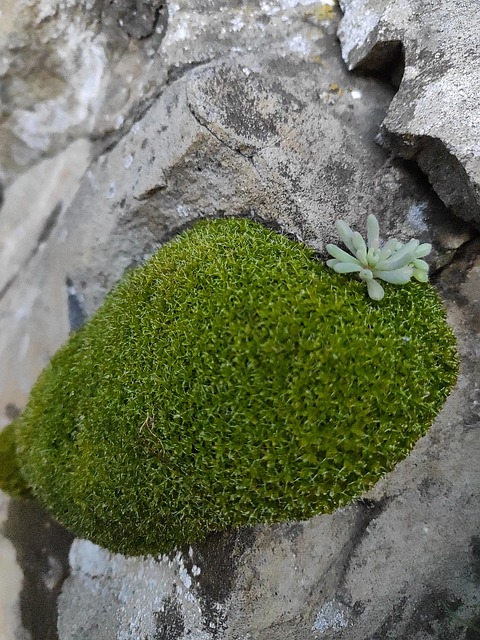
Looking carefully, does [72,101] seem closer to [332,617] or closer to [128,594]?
[128,594]

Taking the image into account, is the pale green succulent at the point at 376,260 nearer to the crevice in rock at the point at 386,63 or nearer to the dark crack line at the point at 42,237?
the crevice in rock at the point at 386,63

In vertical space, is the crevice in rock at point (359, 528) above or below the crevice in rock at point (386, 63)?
below

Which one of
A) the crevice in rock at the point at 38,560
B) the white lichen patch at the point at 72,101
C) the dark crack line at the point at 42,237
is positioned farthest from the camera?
the dark crack line at the point at 42,237

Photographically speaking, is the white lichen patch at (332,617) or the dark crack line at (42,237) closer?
the white lichen patch at (332,617)

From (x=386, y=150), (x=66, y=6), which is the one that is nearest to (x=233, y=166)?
(x=386, y=150)

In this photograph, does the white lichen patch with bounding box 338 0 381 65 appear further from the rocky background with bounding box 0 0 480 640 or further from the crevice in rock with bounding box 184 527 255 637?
the crevice in rock with bounding box 184 527 255 637

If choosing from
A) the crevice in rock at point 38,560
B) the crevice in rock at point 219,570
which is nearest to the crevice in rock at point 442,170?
the crevice in rock at point 219,570

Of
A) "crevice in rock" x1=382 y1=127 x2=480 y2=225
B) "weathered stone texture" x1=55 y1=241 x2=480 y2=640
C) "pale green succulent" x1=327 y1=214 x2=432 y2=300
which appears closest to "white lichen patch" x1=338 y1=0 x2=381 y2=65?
"crevice in rock" x1=382 y1=127 x2=480 y2=225

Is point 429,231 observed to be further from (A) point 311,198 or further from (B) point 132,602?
(B) point 132,602

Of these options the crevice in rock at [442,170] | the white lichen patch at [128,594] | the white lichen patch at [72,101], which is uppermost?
the crevice in rock at [442,170]
